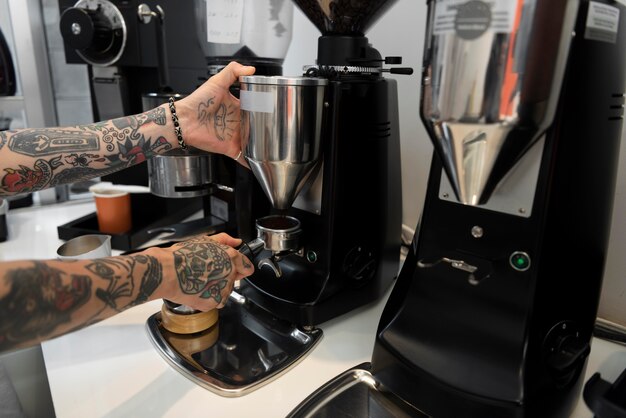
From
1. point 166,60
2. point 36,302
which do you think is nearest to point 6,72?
point 166,60

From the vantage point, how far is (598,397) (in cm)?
39

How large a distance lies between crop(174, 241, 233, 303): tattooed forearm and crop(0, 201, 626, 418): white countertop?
12cm

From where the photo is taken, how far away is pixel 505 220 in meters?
0.45

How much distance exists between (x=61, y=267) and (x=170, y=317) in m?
0.26

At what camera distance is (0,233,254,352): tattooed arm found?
0.38m

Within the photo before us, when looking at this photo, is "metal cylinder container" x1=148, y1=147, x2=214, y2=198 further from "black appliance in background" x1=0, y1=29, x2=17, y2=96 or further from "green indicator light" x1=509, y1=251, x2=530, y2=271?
"black appliance in background" x1=0, y1=29, x2=17, y2=96

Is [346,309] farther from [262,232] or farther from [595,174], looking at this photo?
[595,174]

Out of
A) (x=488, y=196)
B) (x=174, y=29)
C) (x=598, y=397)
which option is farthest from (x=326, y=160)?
(x=174, y=29)

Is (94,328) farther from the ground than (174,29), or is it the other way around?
(174,29)

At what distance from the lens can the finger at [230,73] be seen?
693 millimetres

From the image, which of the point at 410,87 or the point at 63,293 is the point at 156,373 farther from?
the point at 410,87

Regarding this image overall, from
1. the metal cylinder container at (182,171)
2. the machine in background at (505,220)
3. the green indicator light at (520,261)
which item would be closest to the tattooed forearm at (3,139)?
the metal cylinder container at (182,171)

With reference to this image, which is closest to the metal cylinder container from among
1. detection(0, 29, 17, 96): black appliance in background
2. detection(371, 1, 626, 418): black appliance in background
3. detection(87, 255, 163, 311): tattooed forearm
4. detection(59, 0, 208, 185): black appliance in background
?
detection(59, 0, 208, 185): black appliance in background

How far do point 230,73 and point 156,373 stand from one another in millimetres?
449
